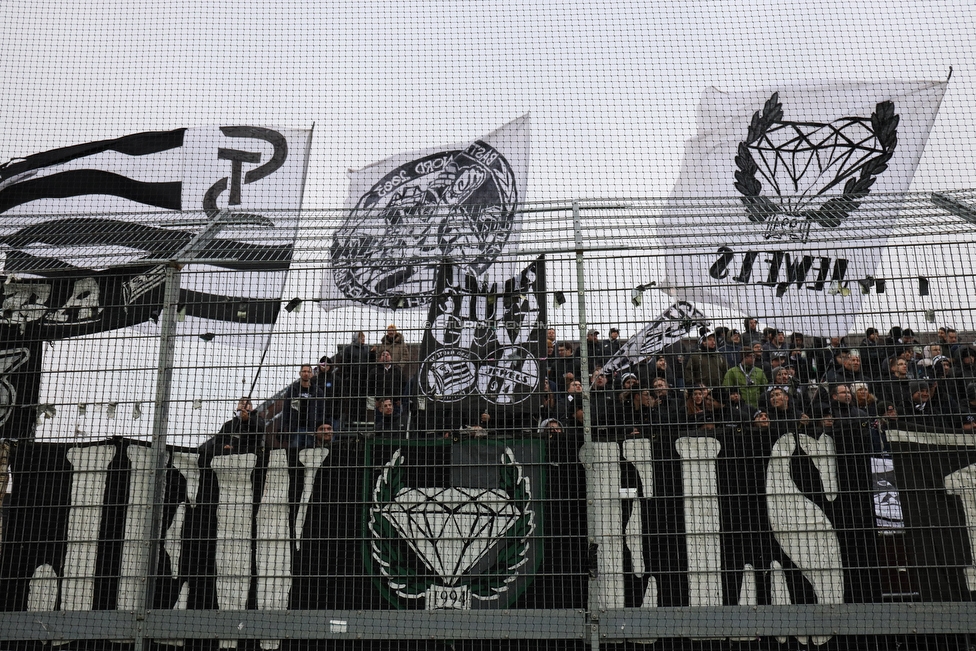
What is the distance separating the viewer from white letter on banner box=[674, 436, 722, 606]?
430 centimetres

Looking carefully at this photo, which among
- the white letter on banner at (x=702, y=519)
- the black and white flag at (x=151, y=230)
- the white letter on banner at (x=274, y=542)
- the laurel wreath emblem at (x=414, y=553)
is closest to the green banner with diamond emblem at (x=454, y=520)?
the laurel wreath emblem at (x=414, y=553)

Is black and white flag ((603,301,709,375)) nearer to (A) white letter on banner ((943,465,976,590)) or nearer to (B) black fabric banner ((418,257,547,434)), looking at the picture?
(B) black fabric banner ((418,257,547,434))

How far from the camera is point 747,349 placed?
173 inches

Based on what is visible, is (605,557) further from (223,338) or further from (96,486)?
(96,486)

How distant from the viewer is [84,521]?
4699 mm

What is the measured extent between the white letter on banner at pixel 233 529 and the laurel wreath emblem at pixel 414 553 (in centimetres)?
76

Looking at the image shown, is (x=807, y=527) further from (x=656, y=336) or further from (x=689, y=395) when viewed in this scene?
(x=656, y=336)

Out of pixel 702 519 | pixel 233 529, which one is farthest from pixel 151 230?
pixel 702 519

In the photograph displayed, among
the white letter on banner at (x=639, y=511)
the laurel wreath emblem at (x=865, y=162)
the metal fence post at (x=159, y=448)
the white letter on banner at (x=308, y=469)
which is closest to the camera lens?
the white letter on banner at (x=639, y=511)

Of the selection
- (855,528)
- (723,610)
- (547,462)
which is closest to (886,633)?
(855,528)

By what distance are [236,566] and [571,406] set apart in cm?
220

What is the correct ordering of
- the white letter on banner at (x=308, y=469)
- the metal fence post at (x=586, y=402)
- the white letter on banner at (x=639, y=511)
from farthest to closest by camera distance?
the white letter on banner at (x=308, y=469)
the white letter on banner at (x=639, y=511)
the metal fence post at (x=586, y=402)

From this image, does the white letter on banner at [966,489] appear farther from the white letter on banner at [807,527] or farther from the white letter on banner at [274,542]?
the white letter on banner at [274,542]

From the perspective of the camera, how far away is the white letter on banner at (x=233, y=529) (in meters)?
4.46
